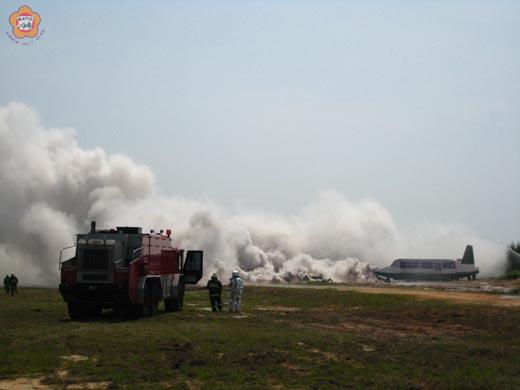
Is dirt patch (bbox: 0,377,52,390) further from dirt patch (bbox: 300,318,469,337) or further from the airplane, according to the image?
the airplane

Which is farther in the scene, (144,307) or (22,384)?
(144,307)

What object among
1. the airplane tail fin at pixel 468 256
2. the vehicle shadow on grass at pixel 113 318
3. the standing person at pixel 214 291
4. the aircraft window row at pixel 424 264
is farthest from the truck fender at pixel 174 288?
the airplane tail fin at pixel 468 256

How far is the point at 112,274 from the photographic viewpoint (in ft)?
90.8

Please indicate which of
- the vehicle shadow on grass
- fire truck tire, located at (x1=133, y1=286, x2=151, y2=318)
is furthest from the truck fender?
fire truck tire, located at (x1=133, y1=286, x2=151, y2=318)

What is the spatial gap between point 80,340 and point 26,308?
46.8 feet

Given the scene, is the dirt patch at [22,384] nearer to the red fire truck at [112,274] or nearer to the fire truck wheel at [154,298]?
the red fire truck at [112,274]

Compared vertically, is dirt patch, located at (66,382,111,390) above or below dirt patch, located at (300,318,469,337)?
below

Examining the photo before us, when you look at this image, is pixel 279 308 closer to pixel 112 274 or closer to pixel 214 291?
pixel 214 291

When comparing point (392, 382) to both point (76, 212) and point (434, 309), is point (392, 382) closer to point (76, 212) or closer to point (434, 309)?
point (434, 309)

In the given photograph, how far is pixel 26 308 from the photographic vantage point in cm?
3322

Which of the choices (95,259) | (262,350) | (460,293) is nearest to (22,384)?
(262,350)

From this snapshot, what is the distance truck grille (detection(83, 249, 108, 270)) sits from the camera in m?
27.9

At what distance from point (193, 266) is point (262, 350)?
61.2ft

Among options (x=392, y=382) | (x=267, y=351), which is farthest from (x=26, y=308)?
(x=392, y=382)
